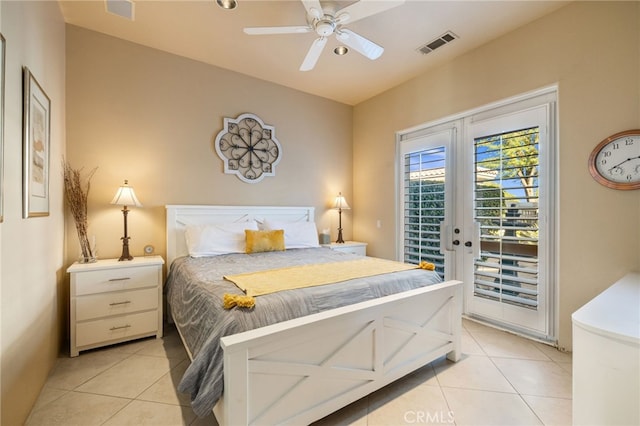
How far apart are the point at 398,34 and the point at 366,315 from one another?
267 centimetres

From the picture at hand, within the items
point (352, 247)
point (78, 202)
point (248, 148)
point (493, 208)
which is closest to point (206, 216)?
point (248, 148)

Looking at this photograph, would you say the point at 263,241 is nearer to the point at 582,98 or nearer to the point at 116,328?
the point at 116,328

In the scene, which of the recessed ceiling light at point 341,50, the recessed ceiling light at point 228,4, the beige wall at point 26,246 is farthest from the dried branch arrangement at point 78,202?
the recessed ceiling light at point 341,50

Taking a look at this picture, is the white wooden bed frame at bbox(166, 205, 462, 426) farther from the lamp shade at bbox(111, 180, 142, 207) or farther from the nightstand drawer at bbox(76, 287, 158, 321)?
the lamp shade at bbox(111, 180, 142, 207)

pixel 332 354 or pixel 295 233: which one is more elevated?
pixel 295 233

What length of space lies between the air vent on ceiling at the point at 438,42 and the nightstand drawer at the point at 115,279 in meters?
3.58

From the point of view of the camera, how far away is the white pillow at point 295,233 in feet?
11.1

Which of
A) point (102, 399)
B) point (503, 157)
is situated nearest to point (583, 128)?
point (503, 157)

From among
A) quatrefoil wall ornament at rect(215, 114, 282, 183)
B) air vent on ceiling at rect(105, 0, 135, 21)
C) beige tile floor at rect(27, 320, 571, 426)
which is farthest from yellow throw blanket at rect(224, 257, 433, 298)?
air vent on ceiling at rect(105, 0, 135, 21)

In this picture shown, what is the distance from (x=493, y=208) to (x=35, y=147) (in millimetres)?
3837

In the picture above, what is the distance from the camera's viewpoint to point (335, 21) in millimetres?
2049

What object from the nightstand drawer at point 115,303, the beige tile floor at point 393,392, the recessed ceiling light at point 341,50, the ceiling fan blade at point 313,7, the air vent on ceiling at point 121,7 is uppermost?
the air vent on ceiling at point 121,7

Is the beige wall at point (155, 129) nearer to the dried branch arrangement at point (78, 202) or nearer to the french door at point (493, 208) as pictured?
the dried branch arrangement at point (78, 202)

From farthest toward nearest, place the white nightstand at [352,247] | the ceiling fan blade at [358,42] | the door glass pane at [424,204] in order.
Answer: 1. the white nightstand at [352,247]
2. the door glass pane at [424,204]
3. the ceiling fan blade at [358,42]
